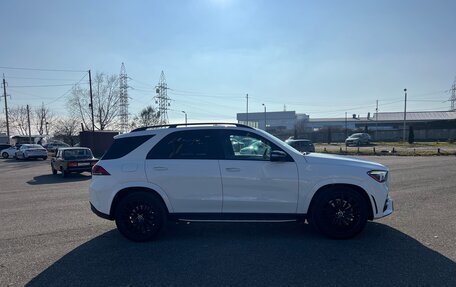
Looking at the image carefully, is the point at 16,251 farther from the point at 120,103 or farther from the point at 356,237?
the point at 120,103

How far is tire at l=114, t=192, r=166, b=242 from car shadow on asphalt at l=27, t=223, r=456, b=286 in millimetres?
167

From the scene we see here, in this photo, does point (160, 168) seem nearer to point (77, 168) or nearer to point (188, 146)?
point (188, 146)

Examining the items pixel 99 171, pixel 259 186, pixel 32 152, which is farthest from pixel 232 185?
→ pixel 32 152

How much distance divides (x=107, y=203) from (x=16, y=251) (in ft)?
4.90

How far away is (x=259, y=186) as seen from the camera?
525cm

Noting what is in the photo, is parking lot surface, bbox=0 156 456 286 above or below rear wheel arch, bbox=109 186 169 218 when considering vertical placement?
below

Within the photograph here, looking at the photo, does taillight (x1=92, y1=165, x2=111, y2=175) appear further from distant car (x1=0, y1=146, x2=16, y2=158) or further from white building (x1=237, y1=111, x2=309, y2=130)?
white building (x1=237, y1=111, x2=309, y2=130)

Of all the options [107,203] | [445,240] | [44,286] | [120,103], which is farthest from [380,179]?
[120,103]

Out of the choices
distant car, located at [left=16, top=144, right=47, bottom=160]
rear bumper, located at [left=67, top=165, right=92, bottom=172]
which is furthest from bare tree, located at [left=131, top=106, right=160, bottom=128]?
rear bumper, located at [left=67, top=165, right=92, bottom=172]

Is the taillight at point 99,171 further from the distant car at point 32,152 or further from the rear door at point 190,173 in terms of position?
the distant car at point 32,152

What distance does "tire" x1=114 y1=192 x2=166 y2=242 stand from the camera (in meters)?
5.39

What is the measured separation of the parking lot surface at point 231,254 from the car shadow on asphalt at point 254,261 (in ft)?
0.04

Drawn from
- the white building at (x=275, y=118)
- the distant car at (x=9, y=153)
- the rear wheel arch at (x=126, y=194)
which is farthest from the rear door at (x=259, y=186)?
the white building at (x=275, y=118)

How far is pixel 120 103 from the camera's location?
187 feet
